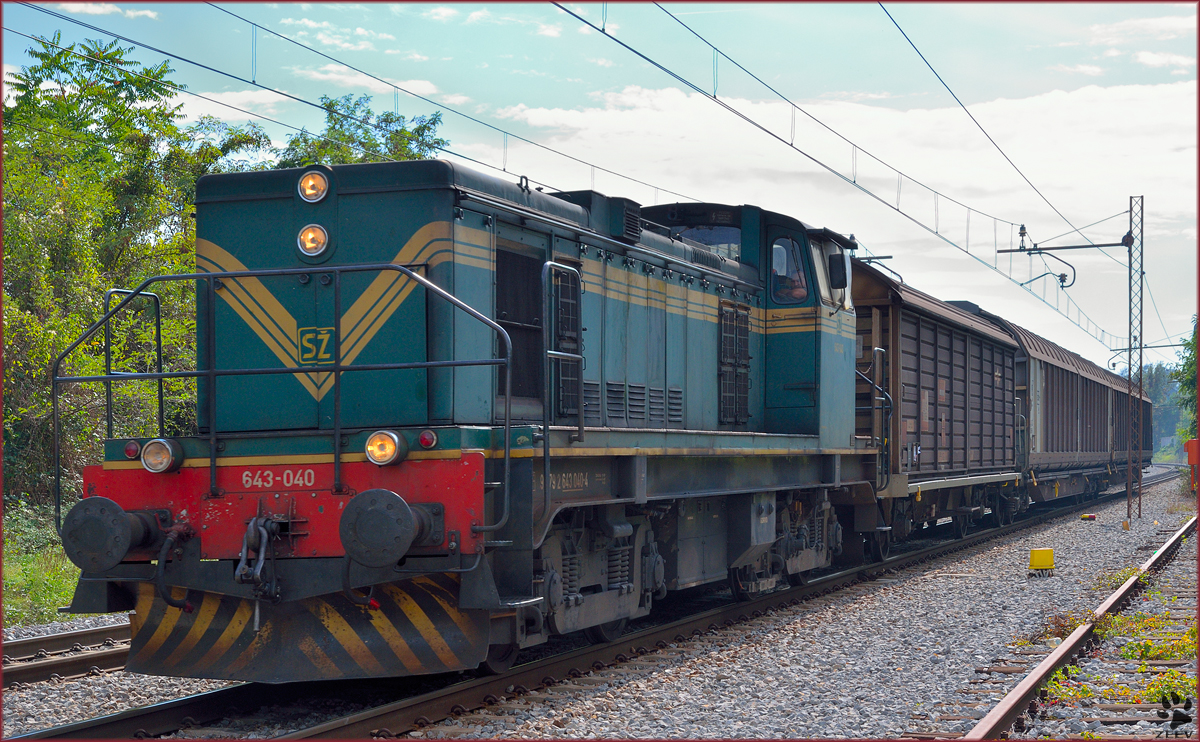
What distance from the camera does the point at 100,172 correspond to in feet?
56.8

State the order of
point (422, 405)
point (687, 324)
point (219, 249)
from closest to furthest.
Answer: point (422, 405) < point (219, 249) < point (687, 324)

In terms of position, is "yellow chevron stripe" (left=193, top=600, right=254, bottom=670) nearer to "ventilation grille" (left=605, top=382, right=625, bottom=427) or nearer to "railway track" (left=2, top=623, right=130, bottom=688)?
"railway track" (left=2, top=623, right=130, bottom=688)

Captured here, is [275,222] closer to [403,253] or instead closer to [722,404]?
[403,253]

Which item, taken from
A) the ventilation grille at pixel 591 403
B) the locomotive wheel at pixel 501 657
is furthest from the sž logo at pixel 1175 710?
the ventilation grille at pixel 591 403

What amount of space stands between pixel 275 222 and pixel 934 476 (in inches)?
384

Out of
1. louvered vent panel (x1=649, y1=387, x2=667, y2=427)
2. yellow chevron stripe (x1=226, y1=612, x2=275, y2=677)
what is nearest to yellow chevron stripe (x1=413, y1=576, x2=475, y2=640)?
yellow chevron stripe (x1=226, y1=612, x2=275, y2=677)

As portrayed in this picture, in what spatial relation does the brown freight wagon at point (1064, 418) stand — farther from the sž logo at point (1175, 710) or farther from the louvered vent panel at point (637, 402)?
the sž logo at point (1175, 710)

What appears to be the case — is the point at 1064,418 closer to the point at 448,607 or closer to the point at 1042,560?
the point at 1042,560

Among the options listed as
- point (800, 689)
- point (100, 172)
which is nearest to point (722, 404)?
point (800, 689)

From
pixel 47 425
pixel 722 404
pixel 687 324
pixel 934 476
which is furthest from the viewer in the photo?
pixel 47 425

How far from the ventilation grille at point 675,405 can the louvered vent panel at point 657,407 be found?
2.8 inches

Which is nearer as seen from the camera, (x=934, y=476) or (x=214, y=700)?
(x=214, y=700)

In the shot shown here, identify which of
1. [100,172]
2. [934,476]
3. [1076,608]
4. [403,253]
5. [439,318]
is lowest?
[1076,608]

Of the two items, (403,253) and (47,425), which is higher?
(403,253)
